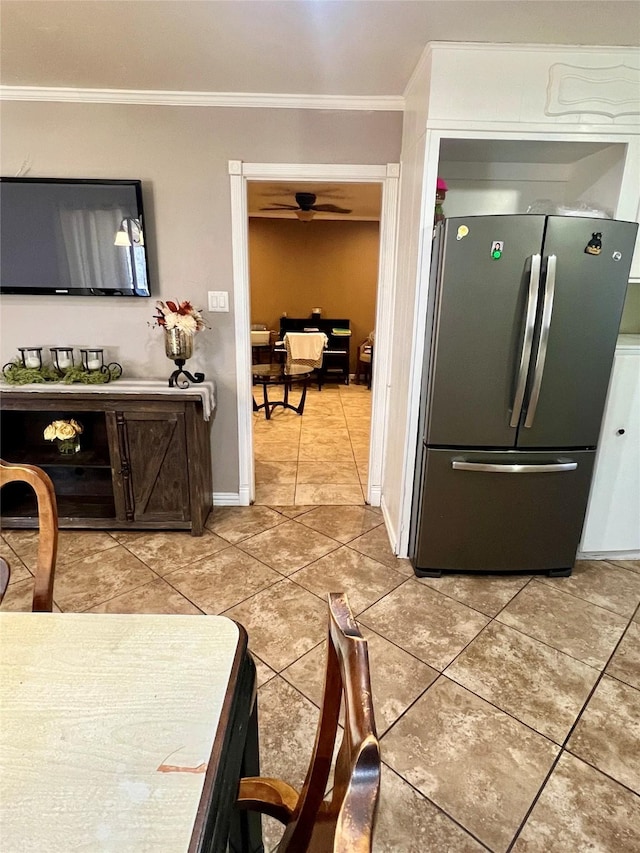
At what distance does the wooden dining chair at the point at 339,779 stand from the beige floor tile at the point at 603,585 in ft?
6.55

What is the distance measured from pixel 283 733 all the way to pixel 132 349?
7.50ft

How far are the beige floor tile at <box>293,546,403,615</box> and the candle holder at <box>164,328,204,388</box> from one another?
127 centimetres

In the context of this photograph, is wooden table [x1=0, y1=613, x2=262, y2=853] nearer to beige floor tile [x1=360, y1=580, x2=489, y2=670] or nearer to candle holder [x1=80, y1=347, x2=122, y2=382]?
beige floor tile [x1=360, y1=580, x2=489, y2=670]

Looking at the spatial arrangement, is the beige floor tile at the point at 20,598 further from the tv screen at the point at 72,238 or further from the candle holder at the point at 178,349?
the tv screen at the point at 72,238

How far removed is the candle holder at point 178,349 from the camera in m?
2.61

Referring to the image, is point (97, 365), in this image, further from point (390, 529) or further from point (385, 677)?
point (385, 677)

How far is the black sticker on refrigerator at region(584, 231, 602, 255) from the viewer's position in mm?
1976

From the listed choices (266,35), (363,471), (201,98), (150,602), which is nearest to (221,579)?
(150,602)

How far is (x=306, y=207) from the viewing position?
573 cm

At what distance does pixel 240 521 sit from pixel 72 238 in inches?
76.4

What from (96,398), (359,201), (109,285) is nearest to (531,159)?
(109,285)

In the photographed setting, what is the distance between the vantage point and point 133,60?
2.17m

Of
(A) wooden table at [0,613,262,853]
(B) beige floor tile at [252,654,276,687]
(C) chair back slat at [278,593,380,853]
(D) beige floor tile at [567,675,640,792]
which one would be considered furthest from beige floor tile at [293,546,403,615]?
(C) chair back slat at [278,593,380,853]

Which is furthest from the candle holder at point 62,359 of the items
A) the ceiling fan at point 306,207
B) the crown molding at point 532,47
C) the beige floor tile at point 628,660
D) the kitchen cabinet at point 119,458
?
the ceiling fan at point 306,207
